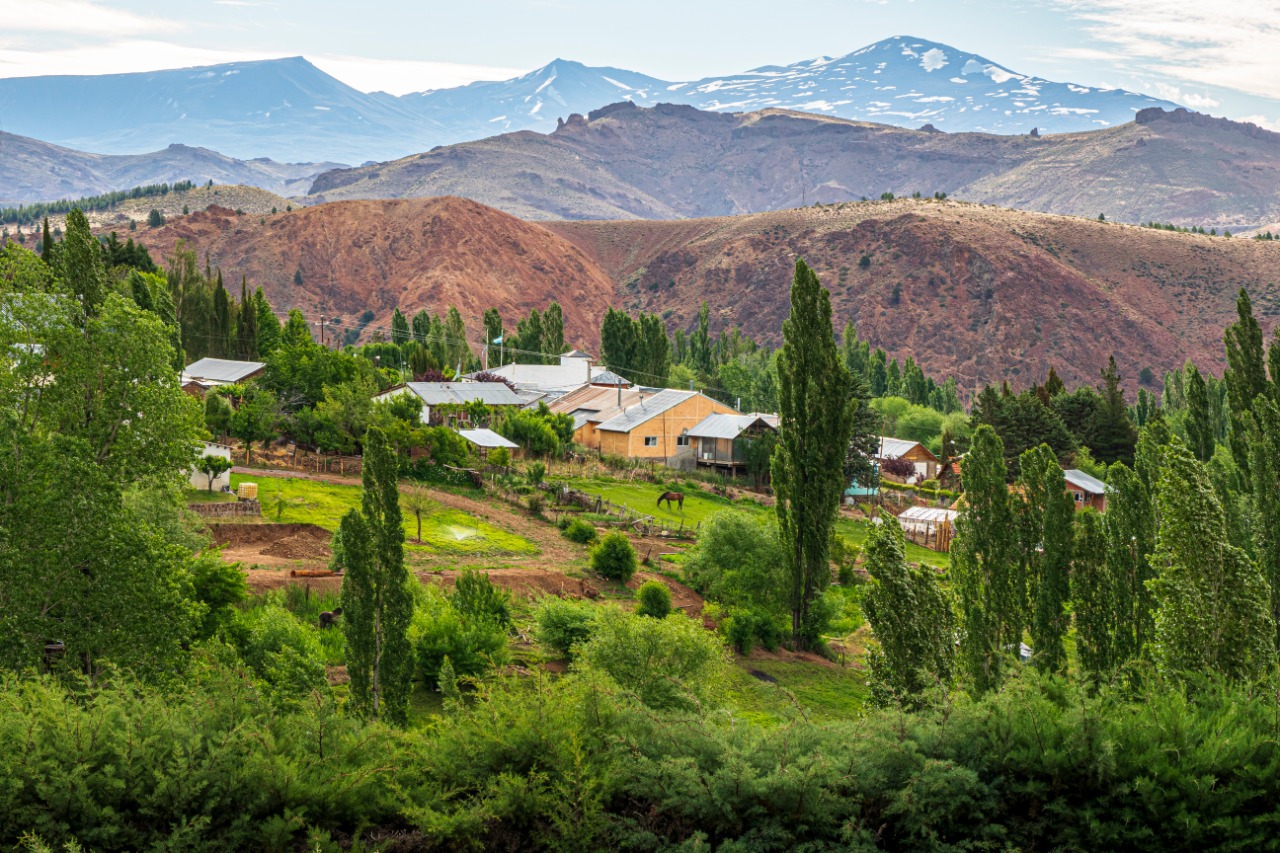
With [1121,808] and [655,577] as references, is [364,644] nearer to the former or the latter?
[1121,808]

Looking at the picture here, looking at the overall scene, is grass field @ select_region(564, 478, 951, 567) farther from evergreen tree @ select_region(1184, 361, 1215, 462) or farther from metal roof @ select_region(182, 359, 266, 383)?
metal roof @ select_region(182, 359, 266, 383)

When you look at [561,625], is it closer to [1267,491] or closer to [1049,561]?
[1049,561]

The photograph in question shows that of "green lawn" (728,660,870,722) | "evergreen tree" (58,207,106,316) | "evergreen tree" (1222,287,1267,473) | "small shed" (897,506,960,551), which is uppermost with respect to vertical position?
"evergreen tree" (58,207,106,316)

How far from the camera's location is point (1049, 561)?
25.6m

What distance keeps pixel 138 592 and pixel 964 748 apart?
13337mm

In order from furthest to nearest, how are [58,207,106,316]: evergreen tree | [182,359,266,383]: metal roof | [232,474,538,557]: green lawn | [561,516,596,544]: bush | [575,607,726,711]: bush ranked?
[182,359,266,383]: metal roof < [561,516,596,544]: bush < [232,474,538,557]: green lawn < [58,207,106,316]: evergreen tree < [575,607,726,711]: bush

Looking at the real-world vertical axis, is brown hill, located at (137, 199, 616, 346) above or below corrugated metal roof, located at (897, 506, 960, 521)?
above

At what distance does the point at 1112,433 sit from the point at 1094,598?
58335 mm

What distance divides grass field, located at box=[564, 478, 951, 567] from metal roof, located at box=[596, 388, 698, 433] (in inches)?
341

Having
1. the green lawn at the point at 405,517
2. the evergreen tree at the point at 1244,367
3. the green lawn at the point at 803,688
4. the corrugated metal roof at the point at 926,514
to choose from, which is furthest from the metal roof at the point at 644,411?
the evergreen tree at the point at 1244,367

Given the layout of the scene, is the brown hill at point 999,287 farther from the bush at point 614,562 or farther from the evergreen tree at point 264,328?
the bush at point 614,562

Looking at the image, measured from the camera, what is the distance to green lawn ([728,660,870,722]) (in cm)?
2805

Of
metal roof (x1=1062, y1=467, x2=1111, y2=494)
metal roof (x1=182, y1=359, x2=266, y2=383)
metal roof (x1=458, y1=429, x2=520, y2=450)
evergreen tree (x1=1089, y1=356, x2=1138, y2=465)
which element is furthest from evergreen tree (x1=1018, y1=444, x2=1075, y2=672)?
evergreen tree (x1=1089, y1=356, x2=1138, y2=465)

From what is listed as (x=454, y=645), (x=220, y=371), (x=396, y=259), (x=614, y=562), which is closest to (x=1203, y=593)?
(x=454, y=645)
